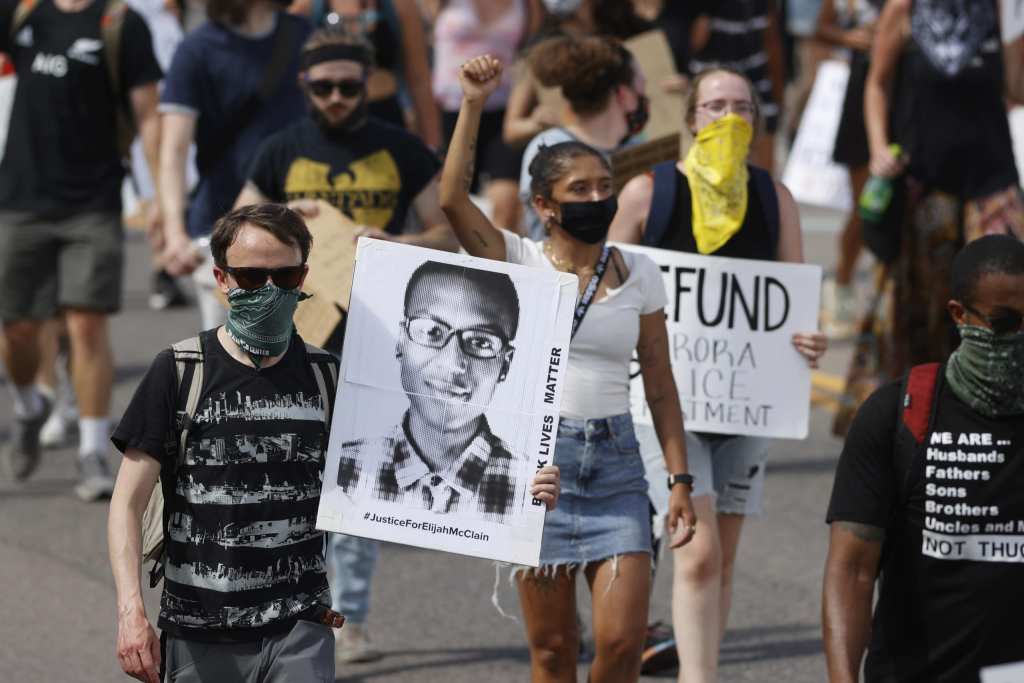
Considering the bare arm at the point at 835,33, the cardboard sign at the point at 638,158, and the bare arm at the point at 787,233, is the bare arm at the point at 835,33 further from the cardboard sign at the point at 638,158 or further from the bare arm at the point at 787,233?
the bare arm at the point at 787,233

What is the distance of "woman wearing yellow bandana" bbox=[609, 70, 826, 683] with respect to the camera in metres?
5.47

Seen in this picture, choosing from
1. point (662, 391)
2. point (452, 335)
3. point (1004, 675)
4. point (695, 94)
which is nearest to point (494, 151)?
point (695, 94)

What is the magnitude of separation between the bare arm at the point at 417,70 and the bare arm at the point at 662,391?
10.7ft

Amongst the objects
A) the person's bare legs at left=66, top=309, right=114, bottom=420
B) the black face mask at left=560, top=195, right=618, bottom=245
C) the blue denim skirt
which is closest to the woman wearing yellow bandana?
the blue denim skirt

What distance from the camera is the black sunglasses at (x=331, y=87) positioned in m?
6.12

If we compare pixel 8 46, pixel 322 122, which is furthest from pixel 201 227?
pixel 8 46

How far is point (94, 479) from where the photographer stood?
815cm

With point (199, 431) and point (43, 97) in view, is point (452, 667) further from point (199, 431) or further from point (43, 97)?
point (43, 97)

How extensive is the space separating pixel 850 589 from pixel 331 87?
2876 mm

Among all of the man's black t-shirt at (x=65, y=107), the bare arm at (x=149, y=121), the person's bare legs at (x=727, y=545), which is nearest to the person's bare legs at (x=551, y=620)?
the person's bare legs at (x=727, y=545)

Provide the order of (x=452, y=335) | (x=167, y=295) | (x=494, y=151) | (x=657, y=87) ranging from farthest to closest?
(x=167, y=295), (x=494, y=151), (x=657, y=87), (x=452, y=335)

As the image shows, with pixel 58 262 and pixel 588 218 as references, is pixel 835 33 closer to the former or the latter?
pixel 58 262

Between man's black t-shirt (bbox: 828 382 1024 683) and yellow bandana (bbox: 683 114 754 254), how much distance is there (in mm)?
1852

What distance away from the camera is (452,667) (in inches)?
241
